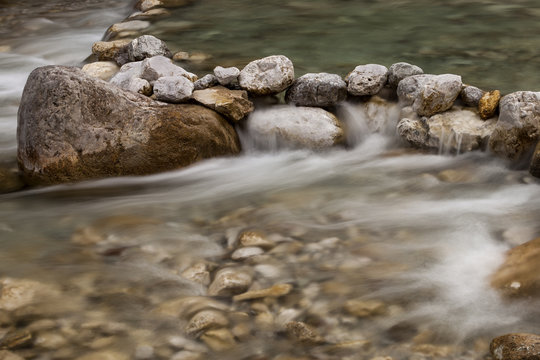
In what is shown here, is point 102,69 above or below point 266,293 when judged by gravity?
above

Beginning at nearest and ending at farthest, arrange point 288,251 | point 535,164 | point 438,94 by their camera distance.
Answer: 1. point 288,251
2. point 535,164
3. point 438,94

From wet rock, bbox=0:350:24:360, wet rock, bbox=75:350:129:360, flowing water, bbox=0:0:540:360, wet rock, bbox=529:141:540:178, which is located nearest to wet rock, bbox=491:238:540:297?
flowing water, bbox=0:0:540:360

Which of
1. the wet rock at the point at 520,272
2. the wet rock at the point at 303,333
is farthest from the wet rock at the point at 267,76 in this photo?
the wet rock at the point at 303,333

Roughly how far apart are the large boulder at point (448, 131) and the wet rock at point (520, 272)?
1.28 metres

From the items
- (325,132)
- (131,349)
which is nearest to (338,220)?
(325,132)

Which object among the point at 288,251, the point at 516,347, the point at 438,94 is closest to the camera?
the point at 516,347

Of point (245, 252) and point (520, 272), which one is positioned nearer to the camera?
point (520, 272)

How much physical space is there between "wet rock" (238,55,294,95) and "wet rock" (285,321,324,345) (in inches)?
83.8

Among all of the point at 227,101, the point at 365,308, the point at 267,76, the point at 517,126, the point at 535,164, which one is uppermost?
the point at 267,76

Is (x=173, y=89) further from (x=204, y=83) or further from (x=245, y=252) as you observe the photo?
(x=245, y=252)

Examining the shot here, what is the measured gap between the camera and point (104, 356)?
82.1 inches

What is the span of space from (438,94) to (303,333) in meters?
2.14

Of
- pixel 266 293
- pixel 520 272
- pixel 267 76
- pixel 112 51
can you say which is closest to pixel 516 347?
pixel 520 272

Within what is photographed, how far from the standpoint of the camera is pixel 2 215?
10.8 feet
